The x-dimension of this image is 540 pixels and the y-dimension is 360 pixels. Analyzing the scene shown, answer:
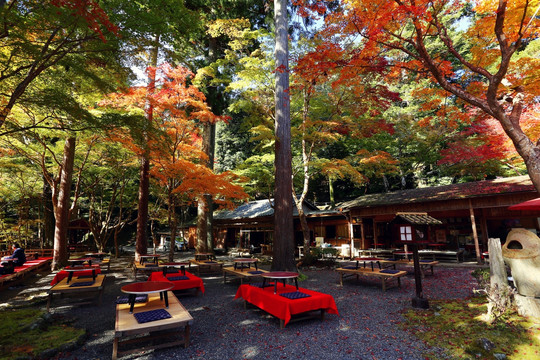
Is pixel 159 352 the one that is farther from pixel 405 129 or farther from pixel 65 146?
pixel 405 129

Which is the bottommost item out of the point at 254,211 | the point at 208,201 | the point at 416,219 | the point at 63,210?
the point at 416,219

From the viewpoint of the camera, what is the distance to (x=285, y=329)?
193 inches

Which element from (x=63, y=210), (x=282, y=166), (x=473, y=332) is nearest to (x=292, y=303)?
(x=473, y=332)

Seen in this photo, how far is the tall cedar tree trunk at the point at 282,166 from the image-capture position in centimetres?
923

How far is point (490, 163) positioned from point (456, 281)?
36.9 feet

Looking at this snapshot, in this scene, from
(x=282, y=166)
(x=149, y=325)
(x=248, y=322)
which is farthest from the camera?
(x=282, y=166)

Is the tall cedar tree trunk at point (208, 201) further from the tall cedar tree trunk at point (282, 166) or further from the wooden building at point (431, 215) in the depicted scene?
the tall cedar tree trunk at point (282, 166)

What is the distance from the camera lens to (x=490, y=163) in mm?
15852

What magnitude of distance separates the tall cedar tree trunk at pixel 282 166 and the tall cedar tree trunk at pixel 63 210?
929cm

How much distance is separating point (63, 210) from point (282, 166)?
1010cm

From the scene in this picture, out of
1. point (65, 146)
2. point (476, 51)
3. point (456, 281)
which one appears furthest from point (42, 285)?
point (476, 51)

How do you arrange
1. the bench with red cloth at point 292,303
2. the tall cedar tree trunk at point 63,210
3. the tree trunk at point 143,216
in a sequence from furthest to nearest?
the tree trunk at point 143,216, the tall cedar tree trunk at point 63,210, the bench with red cloth at point 292,303

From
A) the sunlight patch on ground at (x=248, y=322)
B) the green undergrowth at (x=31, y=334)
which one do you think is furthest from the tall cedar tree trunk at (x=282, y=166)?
the green undergrowth at (x=31, y=334)

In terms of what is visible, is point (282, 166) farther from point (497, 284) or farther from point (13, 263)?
point (13, 263)
